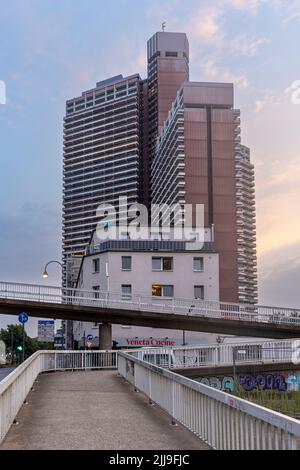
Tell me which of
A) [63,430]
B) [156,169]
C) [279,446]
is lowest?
[63,430]

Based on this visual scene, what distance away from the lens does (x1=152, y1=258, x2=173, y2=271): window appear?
6203 centimetres

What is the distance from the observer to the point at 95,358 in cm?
2981

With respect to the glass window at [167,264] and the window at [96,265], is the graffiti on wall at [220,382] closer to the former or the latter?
the glass window at [167,264]

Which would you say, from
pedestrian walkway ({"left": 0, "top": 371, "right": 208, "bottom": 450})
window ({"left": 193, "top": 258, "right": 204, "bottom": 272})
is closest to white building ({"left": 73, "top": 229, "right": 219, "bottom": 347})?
window ({"left": 193, "top": 258, "right": 204, "bottom": 272})

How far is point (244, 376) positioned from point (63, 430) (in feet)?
Result: 72.1

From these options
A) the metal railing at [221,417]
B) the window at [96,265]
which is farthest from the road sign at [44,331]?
the window at [96,265]

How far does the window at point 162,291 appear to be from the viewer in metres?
60.8

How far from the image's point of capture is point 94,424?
11000mm

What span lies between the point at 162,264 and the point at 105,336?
17218mm

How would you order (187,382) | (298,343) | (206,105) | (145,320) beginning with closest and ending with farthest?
(187,382), (298,343), (145,320), (206,105)

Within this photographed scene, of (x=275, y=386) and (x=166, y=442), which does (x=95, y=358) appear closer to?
(x=275, y=386)

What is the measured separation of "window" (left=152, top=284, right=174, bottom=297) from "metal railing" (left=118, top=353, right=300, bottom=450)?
155 ft

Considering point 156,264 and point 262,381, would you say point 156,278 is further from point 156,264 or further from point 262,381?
point 262,381
